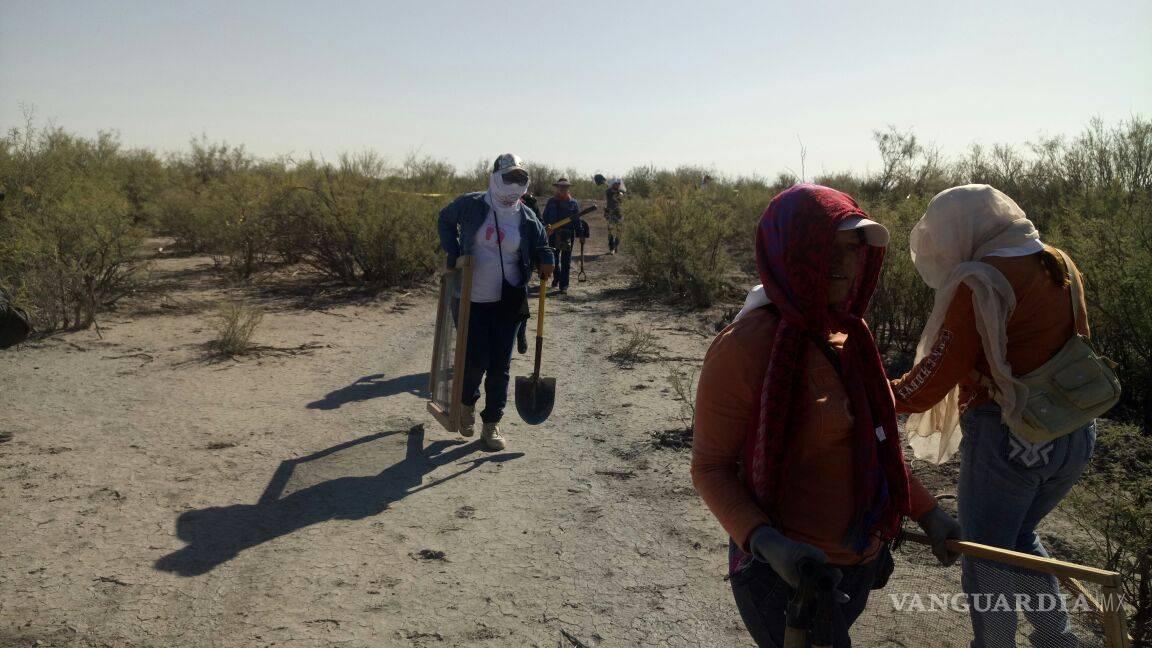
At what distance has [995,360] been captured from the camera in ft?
7.63

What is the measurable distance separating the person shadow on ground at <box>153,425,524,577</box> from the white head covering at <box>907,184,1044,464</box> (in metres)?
3.19

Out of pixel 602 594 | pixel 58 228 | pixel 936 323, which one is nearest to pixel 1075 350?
pixel 936 323

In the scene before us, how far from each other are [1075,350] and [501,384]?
3.67 m

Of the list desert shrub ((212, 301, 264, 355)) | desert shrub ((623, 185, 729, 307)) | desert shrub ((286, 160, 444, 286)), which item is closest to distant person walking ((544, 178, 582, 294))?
desert shrub ((623, 185, 729, 307))

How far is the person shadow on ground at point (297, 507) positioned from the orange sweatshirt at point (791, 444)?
289 cm

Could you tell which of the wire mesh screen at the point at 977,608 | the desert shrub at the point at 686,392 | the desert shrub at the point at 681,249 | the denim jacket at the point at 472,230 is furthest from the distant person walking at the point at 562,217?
the wire mesh screen at the point at 977,608

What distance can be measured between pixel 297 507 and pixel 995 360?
3.66m

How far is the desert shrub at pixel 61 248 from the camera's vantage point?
8172 millimetres

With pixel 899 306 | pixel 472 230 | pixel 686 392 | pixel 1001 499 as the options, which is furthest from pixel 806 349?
pixel 899 306

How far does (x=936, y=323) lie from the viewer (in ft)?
8.20

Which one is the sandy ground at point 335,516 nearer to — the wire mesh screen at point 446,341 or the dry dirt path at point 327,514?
the dry dirt path at point 327,514

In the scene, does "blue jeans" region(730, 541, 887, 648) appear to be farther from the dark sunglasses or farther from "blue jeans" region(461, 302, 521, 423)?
the dark sunglasses

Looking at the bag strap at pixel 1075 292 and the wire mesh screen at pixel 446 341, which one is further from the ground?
the bag strap at pixel 1075 292

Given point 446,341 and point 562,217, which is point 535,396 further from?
point 562,217
